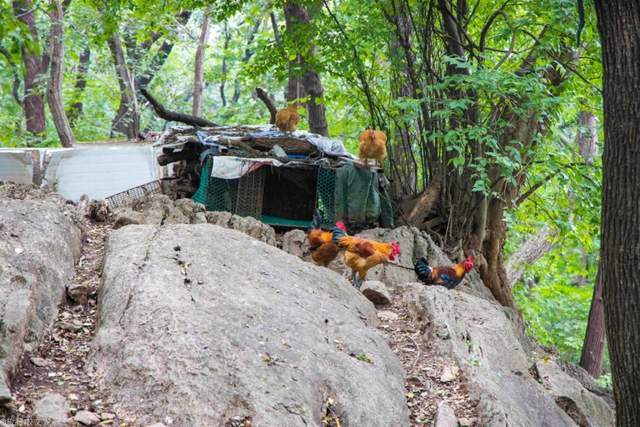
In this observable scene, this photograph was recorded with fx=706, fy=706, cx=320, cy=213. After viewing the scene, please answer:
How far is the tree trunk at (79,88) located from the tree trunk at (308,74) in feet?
31.9

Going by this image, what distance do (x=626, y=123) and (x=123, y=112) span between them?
19.8 meters

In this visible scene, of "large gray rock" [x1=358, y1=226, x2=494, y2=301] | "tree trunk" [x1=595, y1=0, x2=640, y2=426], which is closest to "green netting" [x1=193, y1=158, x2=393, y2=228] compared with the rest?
"large gray rock" [x1=358, y1=226, x2=494, y2=301]

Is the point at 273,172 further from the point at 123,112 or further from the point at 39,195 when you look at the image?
the point at 123,112

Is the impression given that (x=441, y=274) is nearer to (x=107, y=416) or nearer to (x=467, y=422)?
(x=467, y=422)

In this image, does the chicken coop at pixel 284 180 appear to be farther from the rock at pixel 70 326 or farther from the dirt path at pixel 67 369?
the rock at pixel 70 326

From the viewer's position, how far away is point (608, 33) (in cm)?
446

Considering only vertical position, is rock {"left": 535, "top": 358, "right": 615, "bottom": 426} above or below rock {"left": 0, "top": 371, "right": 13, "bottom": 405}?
below

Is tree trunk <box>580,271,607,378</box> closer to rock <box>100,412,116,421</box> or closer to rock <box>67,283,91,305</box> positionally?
rock <box>67,283,91,305</box>

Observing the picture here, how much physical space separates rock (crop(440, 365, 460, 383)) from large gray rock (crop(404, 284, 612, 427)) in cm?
6

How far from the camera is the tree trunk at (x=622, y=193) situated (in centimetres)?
439

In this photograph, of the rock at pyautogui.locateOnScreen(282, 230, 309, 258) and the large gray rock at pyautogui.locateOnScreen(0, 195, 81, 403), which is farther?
the rock at pyautogui.locateOnScreen(282, 230, 309, 258)

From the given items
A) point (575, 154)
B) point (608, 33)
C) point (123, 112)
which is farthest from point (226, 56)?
point (608, 33)

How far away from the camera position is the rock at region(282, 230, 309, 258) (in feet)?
31.0

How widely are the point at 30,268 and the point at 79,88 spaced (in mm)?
18280
